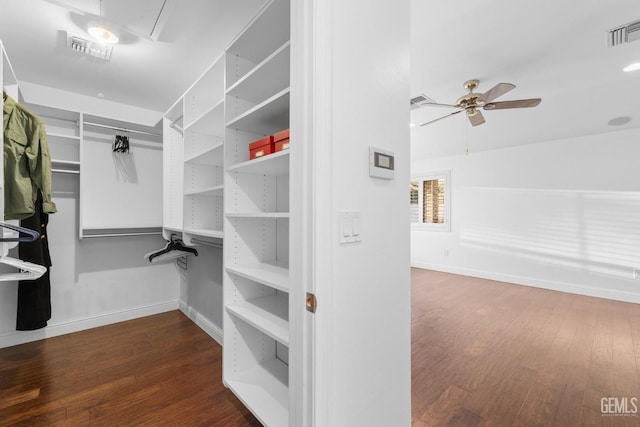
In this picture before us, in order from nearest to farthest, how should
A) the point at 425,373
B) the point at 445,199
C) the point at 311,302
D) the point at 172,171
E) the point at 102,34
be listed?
the point at 311,302 → the point at 102,34 → the point at 425,373 → the point at 172,171 → the point at 445,199

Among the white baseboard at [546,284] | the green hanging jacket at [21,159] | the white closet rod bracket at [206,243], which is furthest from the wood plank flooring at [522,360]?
the green hanging jacket at [21,159]

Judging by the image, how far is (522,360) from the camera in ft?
7.80

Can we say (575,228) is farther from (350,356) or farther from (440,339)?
(350,356)

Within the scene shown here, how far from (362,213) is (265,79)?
106 cm

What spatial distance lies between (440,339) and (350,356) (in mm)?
2137

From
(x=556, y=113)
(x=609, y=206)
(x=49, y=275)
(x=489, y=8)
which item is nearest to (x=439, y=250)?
(x=609, y=206)

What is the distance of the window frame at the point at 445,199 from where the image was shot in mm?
5949

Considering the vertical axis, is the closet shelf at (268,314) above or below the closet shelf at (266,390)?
above

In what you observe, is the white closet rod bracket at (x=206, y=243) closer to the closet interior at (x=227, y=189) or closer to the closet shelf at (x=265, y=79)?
the closet interior at (x=227, y=189)

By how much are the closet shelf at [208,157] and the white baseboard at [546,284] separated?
5157 mm

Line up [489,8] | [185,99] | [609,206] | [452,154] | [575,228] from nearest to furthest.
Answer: [489,8], [185,99], [609,206], [575,228], [452,154]

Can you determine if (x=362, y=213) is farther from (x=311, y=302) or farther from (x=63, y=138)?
(x=63, y=138)

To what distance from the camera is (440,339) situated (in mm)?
2750

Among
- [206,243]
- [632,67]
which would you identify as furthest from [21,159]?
[632,67]
